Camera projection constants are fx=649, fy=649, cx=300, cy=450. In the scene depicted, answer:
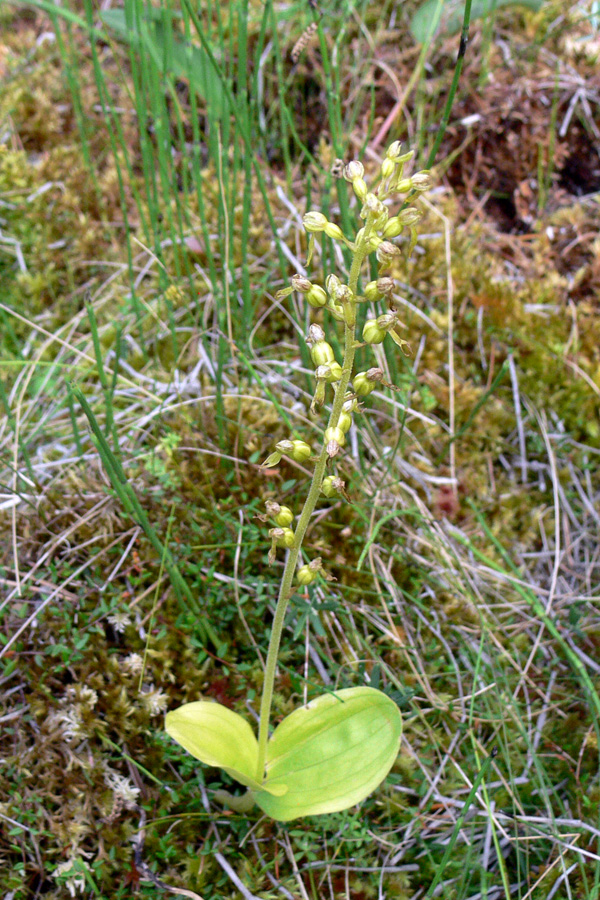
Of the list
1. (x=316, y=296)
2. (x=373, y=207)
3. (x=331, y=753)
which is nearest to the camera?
(x=373, y=207)

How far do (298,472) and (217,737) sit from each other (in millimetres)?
865

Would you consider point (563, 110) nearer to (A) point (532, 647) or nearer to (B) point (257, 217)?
(B) point (257, 217)

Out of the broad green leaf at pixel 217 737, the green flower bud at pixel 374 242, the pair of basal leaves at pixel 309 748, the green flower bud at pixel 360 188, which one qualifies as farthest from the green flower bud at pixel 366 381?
the broad green leaf at pixel 217 737

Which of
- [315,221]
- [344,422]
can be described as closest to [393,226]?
[315,221]

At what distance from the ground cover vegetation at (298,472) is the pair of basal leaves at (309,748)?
0.14 m

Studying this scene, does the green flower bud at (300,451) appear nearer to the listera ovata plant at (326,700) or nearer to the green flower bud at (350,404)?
the listera ovata plant at (326,700)

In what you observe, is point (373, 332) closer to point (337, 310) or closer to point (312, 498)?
point (337, 310)

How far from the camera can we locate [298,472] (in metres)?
2.07

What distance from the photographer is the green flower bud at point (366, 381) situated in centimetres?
117

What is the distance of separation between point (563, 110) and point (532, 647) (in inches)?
93.8

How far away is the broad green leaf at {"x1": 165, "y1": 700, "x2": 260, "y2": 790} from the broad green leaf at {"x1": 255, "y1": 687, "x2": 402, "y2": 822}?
0.05m

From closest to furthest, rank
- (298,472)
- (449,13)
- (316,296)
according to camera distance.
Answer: (316,296) < (298,472) < (449,13)

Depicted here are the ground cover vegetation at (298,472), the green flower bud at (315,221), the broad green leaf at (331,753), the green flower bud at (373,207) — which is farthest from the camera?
the ground cover vegetation at (298,472)

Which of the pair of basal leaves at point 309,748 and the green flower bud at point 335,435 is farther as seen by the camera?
the pair of basal leaves at point 309,748
